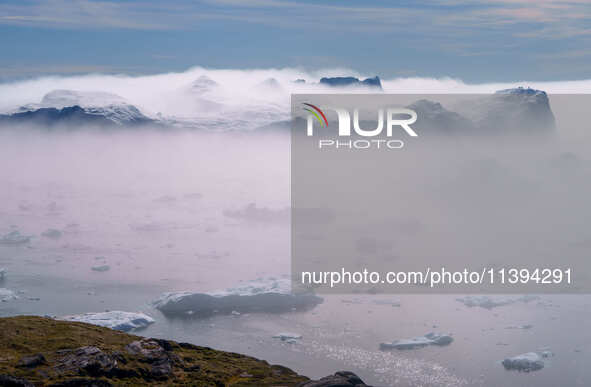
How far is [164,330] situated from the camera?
255 feet

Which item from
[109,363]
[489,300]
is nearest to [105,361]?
[109,363]

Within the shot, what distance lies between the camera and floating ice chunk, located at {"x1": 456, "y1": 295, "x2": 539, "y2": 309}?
9475cm

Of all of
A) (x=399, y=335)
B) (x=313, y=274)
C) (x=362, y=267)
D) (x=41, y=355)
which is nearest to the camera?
(x=41, y=355)

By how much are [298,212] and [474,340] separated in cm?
11396

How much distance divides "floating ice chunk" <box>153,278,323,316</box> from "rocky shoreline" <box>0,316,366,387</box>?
1548 inches

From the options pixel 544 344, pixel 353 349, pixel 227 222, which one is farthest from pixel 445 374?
pixel 227 222

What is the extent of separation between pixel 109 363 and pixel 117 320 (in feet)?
131

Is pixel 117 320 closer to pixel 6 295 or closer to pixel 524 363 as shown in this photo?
pixel 6 295

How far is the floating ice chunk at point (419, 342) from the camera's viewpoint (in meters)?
72.3

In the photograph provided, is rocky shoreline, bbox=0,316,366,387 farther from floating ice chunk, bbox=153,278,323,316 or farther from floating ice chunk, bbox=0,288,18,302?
floating ice chunk, bbox=0,288,18,302

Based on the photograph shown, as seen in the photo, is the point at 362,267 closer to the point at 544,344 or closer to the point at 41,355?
the point at 544,344

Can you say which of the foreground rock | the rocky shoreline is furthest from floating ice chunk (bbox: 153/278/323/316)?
the foreground rock

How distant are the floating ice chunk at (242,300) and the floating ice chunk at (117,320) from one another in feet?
24.5

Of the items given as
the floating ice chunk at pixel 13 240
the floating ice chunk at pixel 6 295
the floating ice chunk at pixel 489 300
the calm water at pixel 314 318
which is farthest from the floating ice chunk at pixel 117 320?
the floating ice chunk at pixel 13 240
